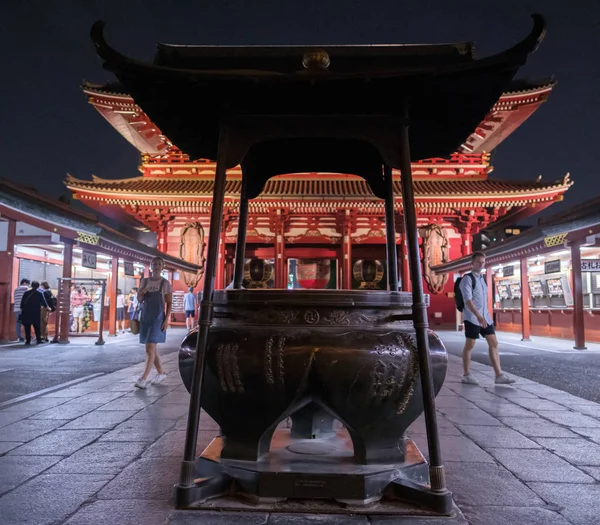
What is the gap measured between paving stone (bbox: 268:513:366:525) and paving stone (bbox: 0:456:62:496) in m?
1.23

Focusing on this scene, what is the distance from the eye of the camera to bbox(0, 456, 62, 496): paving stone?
98.7 inches

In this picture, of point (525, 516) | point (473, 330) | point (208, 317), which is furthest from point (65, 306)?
point (525, 516)

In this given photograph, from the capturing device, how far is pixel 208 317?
237 cm

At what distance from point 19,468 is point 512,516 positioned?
2.75 meters

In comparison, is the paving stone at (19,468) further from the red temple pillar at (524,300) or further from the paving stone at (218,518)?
the red temple pillar at (524,300)

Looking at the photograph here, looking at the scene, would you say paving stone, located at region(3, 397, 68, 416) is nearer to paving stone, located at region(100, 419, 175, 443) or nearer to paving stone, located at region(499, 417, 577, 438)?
paving stone, located at region(100, 419, 175, 443)

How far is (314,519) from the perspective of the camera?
6.75 feet

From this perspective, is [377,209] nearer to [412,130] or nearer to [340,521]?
[412,130]

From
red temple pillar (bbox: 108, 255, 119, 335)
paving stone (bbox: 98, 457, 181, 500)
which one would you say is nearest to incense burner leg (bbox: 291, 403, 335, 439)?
paving stone (bbox: 98, 457, 181, 500)

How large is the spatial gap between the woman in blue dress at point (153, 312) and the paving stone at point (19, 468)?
266cm

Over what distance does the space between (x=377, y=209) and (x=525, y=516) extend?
14.9 m

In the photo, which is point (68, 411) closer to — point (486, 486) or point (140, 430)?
point (140, 430)

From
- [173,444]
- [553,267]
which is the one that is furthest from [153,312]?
[553,267]

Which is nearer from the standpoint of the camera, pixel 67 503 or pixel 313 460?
pixel 67 503
